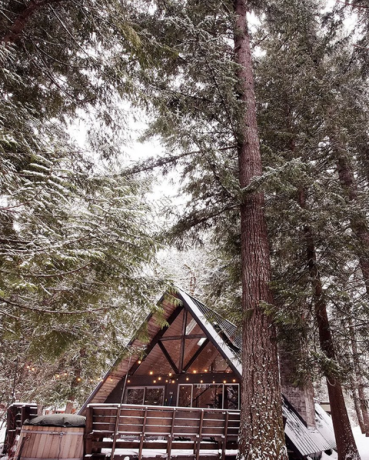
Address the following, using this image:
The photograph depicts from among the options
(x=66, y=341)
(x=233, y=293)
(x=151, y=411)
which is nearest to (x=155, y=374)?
(x=233, y=293)

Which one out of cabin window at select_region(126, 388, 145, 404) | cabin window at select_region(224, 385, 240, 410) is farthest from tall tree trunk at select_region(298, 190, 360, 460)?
cabin window at select_region(126, 388, 145, 404)

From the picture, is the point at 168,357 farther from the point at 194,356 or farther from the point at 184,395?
the point at 184,395

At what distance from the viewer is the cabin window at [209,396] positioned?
8.84 meters

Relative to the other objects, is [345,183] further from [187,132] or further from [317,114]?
[187,132]

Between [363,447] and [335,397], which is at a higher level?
[335,397]

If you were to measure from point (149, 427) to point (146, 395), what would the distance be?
5062mm

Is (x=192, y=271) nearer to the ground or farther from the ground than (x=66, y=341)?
farther from the ground

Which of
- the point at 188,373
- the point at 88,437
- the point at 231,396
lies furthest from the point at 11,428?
the point at 231,396

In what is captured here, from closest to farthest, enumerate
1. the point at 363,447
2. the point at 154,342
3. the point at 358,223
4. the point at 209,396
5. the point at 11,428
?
the point at 358,223 → the point at 11,428 → the point at 209,396 → the point at 154,342 → the point at 363,447

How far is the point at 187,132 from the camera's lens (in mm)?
5840

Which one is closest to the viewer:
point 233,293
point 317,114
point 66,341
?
point 66,341

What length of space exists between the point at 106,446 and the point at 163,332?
495 centimetres

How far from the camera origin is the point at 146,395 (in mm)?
10234

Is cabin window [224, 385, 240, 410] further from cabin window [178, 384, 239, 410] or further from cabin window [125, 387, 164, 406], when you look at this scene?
cabin window [125, 387, 164, 406]
